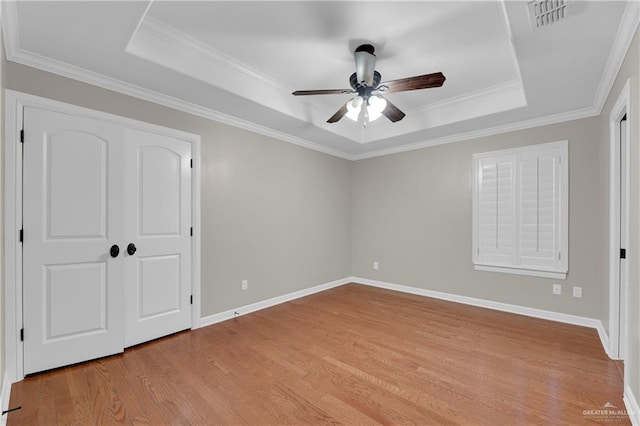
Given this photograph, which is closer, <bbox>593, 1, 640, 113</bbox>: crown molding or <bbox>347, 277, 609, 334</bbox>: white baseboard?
<bbox>593, 1, 640, 113</bbox>: crown molding

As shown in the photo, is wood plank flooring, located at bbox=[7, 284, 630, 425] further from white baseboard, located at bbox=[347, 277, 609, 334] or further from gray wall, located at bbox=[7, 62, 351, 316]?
gray wall, located at bbox=[7, 62, 351, 316]

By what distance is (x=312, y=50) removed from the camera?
105 inches

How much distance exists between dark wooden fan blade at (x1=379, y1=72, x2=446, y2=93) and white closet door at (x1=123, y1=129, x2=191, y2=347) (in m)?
2.24

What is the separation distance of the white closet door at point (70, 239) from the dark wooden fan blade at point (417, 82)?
2.48 meters

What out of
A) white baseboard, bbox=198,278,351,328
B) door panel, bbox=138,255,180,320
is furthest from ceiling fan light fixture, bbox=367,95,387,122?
white baseboard, bbox=198,278,351,328

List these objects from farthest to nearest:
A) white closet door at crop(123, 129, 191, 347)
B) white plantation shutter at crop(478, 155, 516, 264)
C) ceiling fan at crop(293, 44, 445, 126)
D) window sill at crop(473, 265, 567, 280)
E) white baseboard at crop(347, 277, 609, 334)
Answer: white plantation shutter at crop(478, 155, 516, 264), window sill at crop(473, 265, 567, 280), white baseboard at crop(347, 277, 609, 334), white closet door at crop(123, 129, 191, 347), ceiling fan at crop(293, 44, 445, 126)

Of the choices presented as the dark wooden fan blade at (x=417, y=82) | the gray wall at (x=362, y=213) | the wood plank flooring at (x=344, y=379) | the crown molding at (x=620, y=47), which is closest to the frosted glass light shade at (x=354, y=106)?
the dark wooden fan blade at (x=417, y=82)

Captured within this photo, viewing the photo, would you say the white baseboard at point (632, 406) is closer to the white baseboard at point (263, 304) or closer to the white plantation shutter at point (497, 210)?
the white plantation shutter at point (497, 210)

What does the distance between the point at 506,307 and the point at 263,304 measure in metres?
3.24

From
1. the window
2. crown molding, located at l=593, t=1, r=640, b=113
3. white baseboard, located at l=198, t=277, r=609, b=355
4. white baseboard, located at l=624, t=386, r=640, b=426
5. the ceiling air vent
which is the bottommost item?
white baseboard, located at l=198, t=277, r=609, b=355

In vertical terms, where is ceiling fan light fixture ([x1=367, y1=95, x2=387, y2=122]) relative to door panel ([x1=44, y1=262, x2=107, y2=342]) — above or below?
above

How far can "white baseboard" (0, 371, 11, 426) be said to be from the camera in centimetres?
176

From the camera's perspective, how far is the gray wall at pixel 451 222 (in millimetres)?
3350

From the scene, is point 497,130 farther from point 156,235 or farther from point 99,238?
point 99,238
